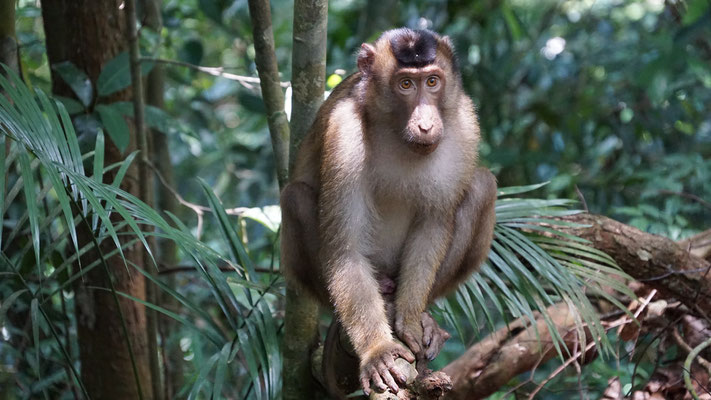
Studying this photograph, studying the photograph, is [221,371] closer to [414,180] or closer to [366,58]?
[414,180]

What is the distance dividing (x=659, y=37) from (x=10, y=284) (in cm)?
599

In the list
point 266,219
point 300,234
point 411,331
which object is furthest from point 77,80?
point 411,331

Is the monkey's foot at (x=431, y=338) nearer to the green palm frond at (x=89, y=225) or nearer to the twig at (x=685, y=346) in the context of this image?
the green palm frond at (x=89, y=225)

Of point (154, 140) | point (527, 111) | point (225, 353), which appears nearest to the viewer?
point (225, 353)

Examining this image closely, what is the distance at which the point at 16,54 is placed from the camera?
3.73 meters

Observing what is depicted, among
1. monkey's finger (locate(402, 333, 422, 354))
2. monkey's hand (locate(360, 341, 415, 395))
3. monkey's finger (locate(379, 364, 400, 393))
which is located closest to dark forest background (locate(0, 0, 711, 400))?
monkey's finger (locate(402, 333, 422, 354))

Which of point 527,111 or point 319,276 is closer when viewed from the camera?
point 319,276

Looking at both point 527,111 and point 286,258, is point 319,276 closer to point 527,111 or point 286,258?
point 286,258

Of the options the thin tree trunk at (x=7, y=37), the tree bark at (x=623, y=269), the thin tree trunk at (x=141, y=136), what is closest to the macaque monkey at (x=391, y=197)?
the tree bark at (x=623, y=269)

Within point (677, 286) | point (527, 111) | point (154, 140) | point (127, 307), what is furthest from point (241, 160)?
point (677, 286)

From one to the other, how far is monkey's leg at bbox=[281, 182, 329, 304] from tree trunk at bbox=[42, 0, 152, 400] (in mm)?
1268

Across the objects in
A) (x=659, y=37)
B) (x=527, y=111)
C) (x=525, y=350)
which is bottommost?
(x=525, y=350)

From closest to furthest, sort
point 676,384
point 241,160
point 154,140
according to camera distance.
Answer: point 676,384
point 154,140
point 241,160

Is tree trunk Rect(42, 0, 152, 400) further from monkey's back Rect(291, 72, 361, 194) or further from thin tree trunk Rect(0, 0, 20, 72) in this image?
monkey's back Rect(291, 72, 361, 194)
